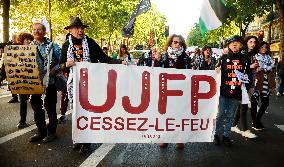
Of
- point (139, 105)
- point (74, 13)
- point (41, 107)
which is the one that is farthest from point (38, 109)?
point (74, 13)

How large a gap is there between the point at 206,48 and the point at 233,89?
5169mm

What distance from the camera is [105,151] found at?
6289 mm

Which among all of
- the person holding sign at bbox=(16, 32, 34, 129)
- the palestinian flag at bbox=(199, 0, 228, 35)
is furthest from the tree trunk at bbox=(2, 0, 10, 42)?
the palestinian flag at bbox=(199, 0, 228, 35)

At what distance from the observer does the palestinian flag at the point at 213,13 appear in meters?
7.87

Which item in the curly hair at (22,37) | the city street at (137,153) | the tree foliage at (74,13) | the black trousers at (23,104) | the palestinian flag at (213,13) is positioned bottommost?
the city street at (137,153)

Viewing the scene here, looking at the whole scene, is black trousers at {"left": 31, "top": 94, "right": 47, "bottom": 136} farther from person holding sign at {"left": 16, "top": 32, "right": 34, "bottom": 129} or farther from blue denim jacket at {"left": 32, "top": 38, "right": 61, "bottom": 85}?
person holding sign at {"left": 16, "top": 32, "right": 34, "bottom": 129}

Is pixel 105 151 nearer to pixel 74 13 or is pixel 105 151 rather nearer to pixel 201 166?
pixel 201 166

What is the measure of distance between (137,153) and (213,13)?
3.28 m

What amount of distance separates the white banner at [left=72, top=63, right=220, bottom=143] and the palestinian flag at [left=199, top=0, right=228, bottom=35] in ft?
8.10

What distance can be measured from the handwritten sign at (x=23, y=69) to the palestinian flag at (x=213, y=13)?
11.2 ft

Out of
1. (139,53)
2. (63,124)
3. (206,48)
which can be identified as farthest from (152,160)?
(139,53)

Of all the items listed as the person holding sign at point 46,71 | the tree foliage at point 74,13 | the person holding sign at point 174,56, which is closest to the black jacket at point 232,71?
the person holding sign at point 174,56

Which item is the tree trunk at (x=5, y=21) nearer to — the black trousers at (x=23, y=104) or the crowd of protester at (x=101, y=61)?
the black trousers at (x=23, y=104)

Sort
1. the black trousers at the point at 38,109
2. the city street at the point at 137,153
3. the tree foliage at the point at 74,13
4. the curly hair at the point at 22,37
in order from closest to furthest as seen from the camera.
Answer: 1. the city street at the point at 137,153
2. the black trousers at the point at 38,109
3. the curly hair at the point at 22,37
4. the tree foliage at the point at 74,13
